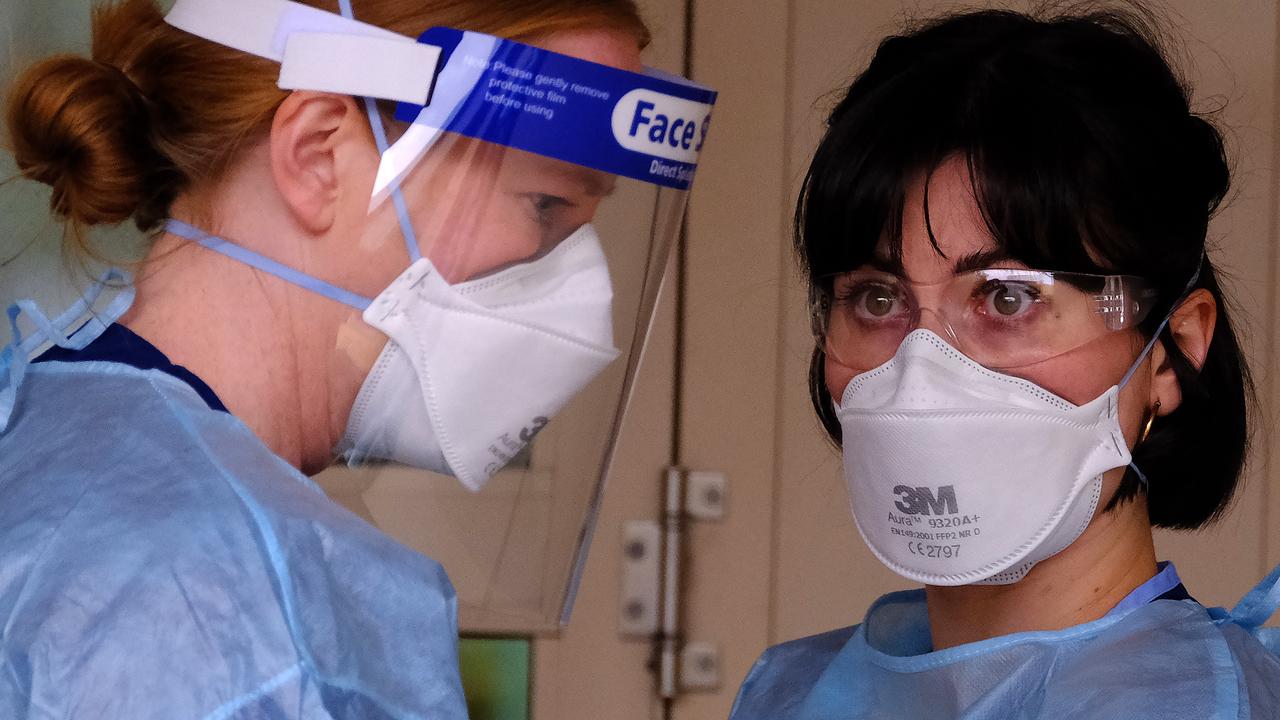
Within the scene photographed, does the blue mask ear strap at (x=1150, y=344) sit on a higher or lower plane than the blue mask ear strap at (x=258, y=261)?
lower

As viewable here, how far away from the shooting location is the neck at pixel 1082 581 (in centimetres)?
117

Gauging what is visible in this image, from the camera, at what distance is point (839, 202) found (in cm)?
125

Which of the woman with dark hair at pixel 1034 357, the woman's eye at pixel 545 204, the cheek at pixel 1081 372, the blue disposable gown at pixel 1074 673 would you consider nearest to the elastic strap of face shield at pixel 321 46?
the woman's eye at pixel 545 204

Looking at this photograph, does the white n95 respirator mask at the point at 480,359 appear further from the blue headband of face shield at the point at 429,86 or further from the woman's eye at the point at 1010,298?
the woman's eye at the point at 1010,298

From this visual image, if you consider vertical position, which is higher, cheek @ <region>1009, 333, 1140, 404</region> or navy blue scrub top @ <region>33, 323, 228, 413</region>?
navy blue scrub top @ <region>33, 323, 228, 413</region>

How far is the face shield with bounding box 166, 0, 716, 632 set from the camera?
3.10ft

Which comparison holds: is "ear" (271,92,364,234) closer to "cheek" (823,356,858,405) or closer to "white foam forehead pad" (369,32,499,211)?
"white foam forehead pad" (369,32,499,211)

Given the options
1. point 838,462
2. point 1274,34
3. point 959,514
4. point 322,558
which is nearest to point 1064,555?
point 959,514

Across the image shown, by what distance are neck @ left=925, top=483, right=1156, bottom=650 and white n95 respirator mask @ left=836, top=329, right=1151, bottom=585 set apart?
3 centimetres

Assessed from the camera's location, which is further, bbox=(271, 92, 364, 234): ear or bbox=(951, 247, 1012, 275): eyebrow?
bbox=(951, 247, 1012, 275): eyebrow

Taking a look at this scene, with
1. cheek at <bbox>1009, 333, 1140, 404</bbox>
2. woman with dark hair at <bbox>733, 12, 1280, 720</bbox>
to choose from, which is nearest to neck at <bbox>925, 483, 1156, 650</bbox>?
woman with dark hair at <bbox>733, 12, 1280, 720</bbox>

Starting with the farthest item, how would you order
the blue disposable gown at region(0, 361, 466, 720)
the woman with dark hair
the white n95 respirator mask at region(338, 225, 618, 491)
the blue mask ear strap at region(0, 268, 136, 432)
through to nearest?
the woman with dark hair
the white n95 respirator mask at region(338, 225, 618, 491)
the blue mask ear strap at region(0, 268, 136, 432)
the blue disposable gown at region(0, 361, 466, 720)

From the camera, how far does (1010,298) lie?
116 centimetres

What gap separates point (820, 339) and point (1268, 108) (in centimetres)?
134
